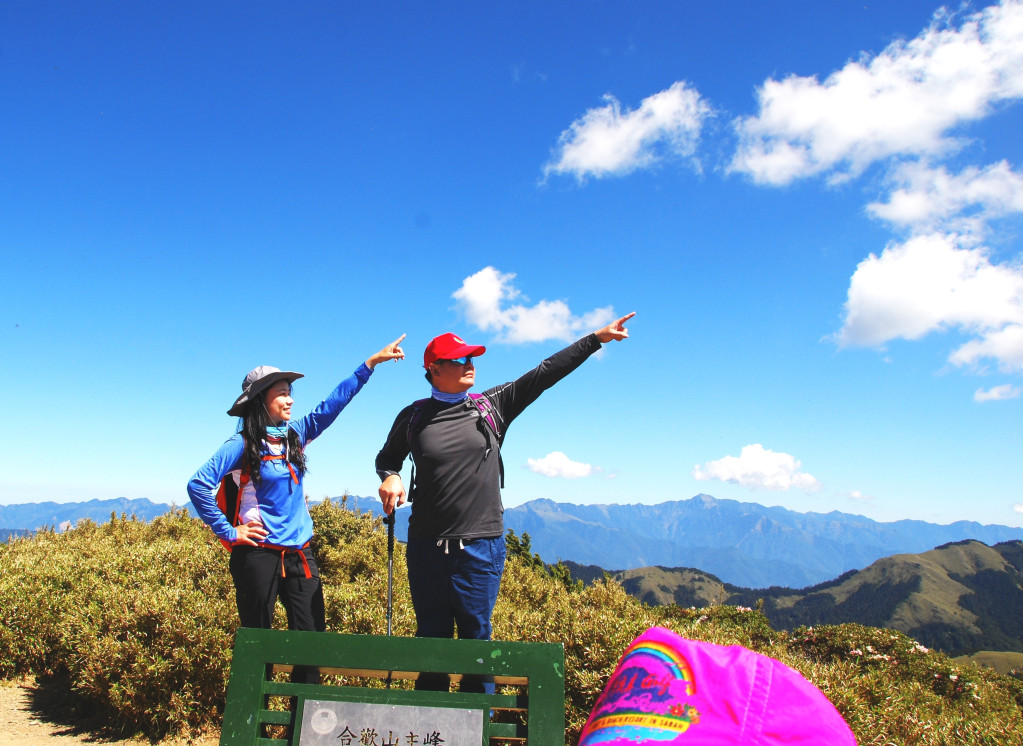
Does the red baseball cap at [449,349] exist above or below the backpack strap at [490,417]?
above

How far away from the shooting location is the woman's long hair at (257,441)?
4.23m

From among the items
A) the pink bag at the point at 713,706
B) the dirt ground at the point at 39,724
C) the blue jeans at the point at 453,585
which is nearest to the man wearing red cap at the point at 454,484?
the blue jeans at the point at 453,585

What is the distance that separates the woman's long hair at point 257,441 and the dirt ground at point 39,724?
2923 millimetres

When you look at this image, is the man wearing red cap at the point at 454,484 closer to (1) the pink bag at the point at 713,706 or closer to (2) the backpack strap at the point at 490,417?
(2) the backpack strap at the point at 490,417

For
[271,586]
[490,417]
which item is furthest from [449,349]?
[271,586]

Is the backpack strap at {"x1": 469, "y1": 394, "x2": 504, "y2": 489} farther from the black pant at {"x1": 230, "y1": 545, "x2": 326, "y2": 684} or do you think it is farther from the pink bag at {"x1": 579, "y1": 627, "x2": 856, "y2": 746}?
the pink bag at {"x1": 579, "y1": 627, "x2": 856, "y2": 746}

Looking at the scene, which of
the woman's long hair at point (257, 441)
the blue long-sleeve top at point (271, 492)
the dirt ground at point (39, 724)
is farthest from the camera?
the dirt ground at point (39, 724)

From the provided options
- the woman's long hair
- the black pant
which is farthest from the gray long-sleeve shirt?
the black pant

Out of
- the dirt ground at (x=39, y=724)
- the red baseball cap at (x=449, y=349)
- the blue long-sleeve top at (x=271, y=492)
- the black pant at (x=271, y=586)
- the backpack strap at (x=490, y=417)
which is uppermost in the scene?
the red baseball cap at (x=449, y=349)

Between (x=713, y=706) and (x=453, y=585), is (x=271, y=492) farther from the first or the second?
(x=713, y=706)

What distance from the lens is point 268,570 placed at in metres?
4.11

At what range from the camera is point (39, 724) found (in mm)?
5777

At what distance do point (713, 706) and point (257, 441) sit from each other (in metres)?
3.61

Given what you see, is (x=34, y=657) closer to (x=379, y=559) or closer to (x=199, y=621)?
(x=199, y=621)
